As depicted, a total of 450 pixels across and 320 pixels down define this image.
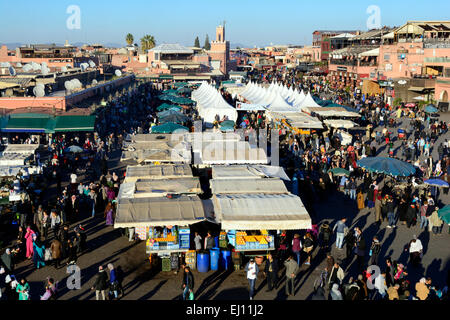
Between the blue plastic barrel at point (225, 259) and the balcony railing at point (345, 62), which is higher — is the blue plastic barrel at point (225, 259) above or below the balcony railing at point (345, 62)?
below

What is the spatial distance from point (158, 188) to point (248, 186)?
2667mm

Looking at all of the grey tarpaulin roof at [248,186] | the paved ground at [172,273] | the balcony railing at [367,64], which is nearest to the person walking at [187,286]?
the paved ground at [172,273]

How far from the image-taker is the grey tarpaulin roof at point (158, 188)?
42.8 ft

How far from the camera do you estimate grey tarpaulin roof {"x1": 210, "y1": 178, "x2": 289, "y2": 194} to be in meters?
13.3

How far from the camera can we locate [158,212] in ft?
37.9

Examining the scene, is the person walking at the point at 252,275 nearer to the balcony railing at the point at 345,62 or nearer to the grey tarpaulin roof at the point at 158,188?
the grey tarpaulin roof at the point at 158,188

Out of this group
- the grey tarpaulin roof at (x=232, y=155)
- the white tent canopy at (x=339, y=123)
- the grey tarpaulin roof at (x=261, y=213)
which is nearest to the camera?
the grey tarpaulin roof at (x=261, y=213)

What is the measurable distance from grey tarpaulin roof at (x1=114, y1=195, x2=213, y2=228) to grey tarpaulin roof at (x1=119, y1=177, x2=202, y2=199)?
81 centimetres

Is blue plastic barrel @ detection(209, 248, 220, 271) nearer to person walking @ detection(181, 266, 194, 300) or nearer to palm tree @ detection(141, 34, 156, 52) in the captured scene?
person walking @ detection(181, 266, 194, 300)

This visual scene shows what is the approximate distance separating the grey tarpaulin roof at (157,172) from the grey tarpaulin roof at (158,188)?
504mm

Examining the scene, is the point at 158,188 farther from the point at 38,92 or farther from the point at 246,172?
the point at 38,92

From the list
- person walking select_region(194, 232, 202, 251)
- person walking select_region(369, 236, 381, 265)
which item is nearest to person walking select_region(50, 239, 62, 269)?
person walking select_region(194, 232, 202, 251)

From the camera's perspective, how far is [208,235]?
11430 millimetres
